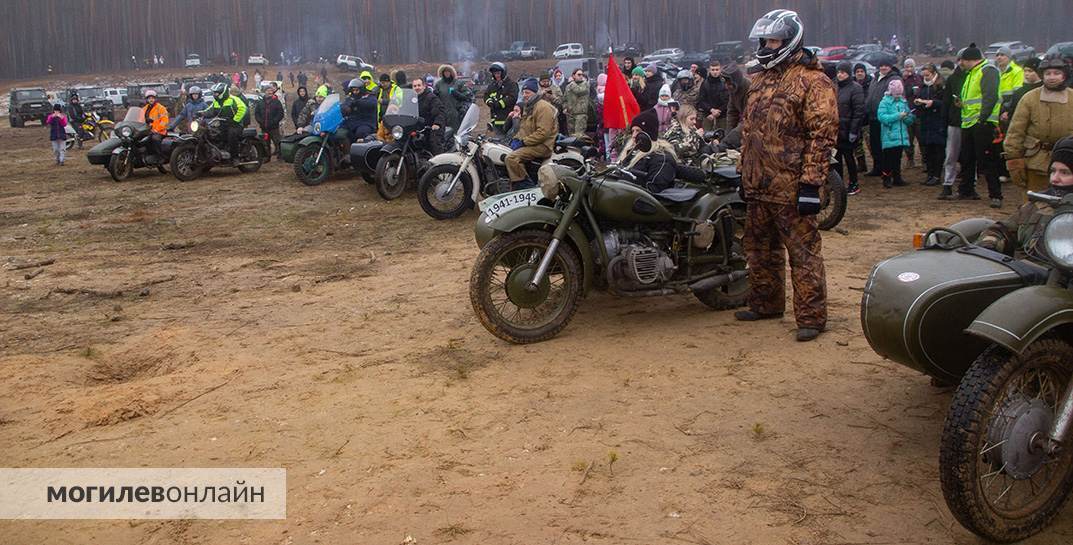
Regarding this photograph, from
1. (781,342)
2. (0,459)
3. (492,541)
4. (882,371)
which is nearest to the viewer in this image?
(492,541)

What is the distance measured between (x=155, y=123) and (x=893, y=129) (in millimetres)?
11822

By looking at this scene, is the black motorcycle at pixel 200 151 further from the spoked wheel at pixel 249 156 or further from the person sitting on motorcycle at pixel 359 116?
the person sitting on motorcycle at pixel 359 116

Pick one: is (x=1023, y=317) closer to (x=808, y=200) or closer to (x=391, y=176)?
(x=808, y=200)

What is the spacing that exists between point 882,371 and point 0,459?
15.3ft

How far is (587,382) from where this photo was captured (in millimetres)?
5125

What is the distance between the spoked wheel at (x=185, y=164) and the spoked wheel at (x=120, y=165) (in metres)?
0.97

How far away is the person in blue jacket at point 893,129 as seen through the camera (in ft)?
37.2

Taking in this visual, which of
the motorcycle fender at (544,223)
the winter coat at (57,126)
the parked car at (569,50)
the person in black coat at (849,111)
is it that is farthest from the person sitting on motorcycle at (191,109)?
the parked car at (569,50)

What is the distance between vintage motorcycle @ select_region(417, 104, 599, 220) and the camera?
10.5 metres

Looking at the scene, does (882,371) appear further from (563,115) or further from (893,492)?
(563,115)

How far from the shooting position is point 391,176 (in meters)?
12.1

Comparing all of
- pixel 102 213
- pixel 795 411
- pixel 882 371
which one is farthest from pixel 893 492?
pixel 102 213

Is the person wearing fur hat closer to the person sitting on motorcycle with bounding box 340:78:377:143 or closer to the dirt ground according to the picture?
the dirt ground

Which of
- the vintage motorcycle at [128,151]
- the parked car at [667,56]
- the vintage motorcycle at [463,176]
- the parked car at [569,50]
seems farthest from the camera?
the parked car at [569,50]
